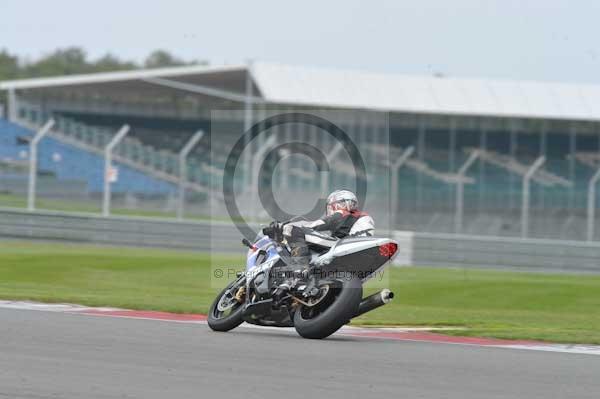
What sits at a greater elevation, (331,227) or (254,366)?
(331,227)

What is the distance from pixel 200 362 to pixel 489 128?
29755 mm

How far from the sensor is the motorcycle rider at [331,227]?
991 centimetres

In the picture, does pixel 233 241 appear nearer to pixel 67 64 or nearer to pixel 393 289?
pixel 393 289

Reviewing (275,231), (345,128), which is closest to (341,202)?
(275,231)

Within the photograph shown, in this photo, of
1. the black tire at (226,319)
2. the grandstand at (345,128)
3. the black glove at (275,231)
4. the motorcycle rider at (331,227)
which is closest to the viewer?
the motorcycle rider at (331,227)

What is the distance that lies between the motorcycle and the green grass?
2.02 m

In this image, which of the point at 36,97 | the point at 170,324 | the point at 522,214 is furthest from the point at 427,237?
the point at 36,97

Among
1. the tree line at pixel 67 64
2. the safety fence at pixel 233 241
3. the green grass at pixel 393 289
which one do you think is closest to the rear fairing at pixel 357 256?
the green grass at pixel 393 289

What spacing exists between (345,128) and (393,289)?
61.4 ft

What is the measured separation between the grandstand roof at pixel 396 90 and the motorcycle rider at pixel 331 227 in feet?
81.4

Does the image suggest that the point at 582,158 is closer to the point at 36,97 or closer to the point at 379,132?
the point at 379,132

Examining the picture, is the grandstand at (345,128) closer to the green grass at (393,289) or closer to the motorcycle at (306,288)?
the green grass at (393,289)

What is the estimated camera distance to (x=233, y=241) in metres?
22.5

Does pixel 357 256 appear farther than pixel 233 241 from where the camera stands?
No
